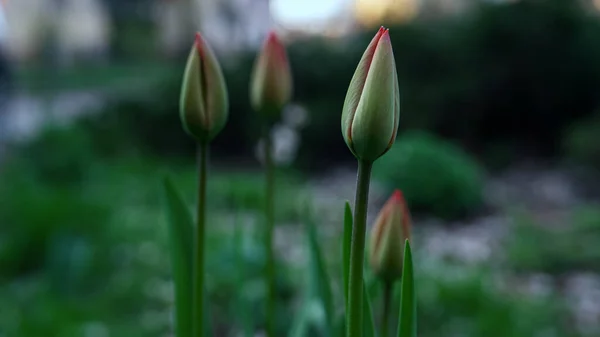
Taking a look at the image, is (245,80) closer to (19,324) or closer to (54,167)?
(54,167)

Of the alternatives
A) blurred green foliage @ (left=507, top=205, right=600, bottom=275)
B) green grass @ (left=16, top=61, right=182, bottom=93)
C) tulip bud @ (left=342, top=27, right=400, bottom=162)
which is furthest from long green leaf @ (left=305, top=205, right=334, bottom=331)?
green grass @ (left=16, top=61, right=182, bottom=93)

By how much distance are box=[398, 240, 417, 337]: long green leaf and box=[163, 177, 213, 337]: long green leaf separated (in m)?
0.23

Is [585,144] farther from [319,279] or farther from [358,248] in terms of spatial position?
[358,248]

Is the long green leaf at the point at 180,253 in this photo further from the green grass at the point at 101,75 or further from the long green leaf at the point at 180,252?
the green grass at the point at 101,75

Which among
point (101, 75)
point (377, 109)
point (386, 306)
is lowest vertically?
point (386, 306)

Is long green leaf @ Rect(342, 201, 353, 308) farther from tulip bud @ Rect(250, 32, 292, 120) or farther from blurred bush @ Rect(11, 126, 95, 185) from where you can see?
blurred bush @ Rect(11, 126, 95, 185)

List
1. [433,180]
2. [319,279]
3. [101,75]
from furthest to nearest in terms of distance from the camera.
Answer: [101,75], [433,180], [319,279]

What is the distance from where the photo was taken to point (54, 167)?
3.43 m

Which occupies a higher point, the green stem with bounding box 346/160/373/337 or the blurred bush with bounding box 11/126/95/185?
the blurred bush with bounding box 11/126/95/185

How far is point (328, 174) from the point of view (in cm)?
600

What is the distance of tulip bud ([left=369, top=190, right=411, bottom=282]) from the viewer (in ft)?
2.02

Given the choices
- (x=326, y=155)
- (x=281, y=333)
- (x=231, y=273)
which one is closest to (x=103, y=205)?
(x=231, y=273)

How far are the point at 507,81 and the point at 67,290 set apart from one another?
456cm

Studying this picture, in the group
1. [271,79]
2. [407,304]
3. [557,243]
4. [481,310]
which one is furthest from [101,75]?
[407,304]
